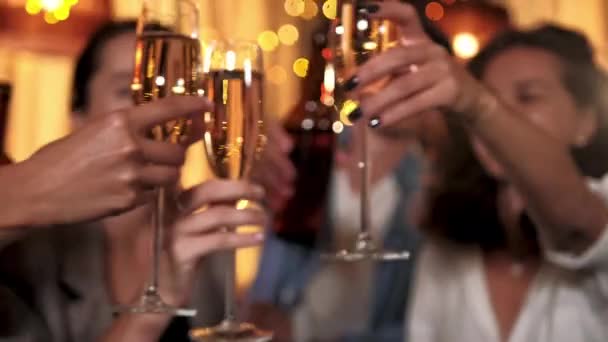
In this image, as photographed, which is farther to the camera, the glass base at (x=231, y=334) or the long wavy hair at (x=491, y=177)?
the long wavy hair at (x=491, y=177)

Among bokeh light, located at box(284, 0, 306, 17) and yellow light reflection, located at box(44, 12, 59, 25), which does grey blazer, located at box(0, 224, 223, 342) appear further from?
bokeh light, located at box(284, 0, 306, 17)

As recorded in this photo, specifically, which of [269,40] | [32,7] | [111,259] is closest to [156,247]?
[111,259]

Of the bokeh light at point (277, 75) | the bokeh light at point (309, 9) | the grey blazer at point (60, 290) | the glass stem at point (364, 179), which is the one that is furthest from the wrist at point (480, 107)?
the bokeh light at point (277, 75)

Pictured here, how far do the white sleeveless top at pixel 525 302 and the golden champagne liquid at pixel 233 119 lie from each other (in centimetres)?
44

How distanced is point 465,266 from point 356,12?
539 millimetres

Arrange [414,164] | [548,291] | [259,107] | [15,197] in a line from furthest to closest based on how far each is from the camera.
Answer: [414,164] < [548,291] < [259,107] < [15,197]

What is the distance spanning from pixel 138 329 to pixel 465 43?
117 cm

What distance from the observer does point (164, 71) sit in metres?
0.60

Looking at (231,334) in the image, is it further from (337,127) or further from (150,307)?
(337,127)

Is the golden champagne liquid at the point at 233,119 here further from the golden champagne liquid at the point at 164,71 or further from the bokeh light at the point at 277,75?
the bokeh light at the point at 277,75

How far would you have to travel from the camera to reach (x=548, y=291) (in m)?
0.99

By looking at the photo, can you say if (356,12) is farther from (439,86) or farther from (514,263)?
(514,263)

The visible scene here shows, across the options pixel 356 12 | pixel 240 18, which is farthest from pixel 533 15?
pixel 356 12

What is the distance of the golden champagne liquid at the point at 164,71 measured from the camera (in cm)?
60
